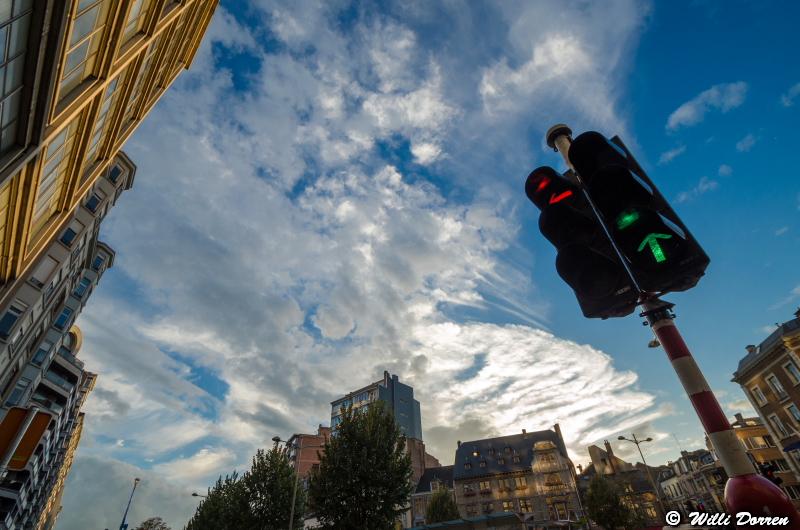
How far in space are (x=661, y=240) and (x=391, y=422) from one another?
19597mm

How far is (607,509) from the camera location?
34.4 m

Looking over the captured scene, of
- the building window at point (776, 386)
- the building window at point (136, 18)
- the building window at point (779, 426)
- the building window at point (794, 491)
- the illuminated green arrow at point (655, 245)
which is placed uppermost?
the building window at point (136, 18)

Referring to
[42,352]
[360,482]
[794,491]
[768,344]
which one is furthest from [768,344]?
[42,352]

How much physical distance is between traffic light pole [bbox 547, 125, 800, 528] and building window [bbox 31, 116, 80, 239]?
14233mm

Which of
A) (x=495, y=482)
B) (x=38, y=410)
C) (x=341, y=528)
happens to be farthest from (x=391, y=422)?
(x=495, y=482)

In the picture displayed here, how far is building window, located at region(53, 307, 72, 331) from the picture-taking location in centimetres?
3512

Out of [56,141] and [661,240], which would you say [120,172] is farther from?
[661,240]

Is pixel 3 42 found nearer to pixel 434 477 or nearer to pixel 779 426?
pixel 779 426

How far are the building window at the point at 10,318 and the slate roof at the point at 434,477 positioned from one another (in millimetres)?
57296

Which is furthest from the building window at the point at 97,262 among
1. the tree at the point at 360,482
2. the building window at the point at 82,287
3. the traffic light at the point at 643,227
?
the traffic light at the point at 643,227

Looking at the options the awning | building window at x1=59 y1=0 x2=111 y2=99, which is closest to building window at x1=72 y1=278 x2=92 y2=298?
building window at x1=59 y1=0 x2=111 y2=99

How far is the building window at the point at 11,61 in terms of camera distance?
683 cm

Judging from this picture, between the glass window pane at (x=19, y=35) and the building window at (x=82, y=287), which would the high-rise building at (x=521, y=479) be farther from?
the glass window pane at (x=19, y=35)

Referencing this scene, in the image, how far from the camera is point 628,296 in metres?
2.89
